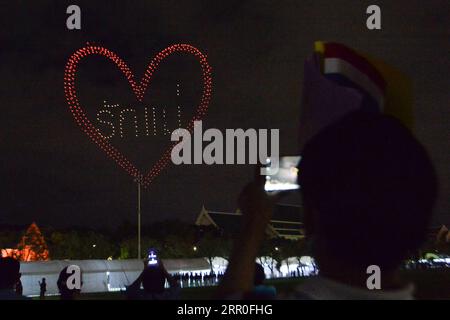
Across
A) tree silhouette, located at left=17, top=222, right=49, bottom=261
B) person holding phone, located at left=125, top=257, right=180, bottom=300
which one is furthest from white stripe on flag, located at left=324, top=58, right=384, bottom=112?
tree silhouette, located at left=17, top=222, right=49, bottom=261

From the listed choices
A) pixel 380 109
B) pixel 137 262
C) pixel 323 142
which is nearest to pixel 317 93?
pixel 380 109

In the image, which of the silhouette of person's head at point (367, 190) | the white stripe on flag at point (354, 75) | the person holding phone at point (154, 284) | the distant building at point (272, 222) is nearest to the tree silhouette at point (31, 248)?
the distant building at point (272, 222)

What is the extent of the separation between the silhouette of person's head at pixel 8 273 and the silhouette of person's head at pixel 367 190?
3975mm

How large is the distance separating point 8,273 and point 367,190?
4148 millimetres

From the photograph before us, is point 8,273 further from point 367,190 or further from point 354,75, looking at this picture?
point 367,190

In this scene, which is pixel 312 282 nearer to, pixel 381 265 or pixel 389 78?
pixel 381 265

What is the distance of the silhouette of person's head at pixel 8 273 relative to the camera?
4926mm

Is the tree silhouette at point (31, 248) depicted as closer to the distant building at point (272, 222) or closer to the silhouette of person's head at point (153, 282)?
the distant building at point (272, 222)

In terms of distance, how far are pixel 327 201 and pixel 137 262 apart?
3995 cm

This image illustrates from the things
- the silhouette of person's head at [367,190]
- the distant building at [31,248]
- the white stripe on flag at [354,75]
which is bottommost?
the distant building at [31,248]

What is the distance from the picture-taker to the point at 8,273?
4965mm

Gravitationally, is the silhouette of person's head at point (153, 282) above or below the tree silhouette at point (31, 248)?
above

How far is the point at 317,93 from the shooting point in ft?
5.96

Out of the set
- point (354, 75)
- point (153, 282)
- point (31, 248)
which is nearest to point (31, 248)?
point (31, 248)
